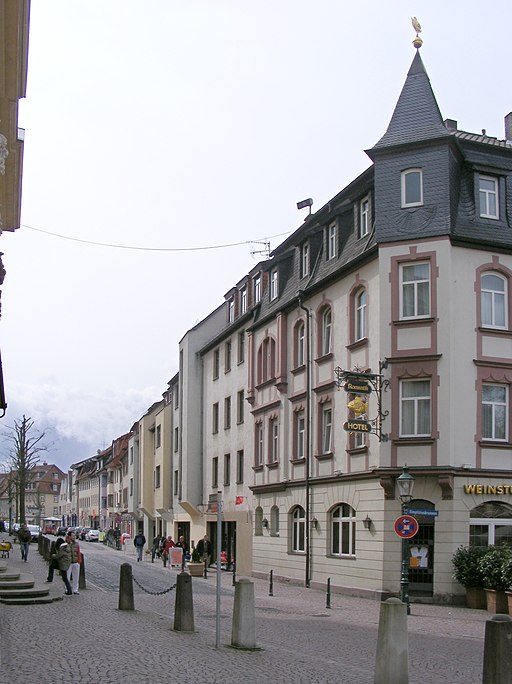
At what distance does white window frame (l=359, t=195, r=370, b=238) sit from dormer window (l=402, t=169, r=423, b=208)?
195cm

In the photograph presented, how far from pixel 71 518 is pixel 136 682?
149387 mm

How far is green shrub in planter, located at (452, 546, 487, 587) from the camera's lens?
26.8m

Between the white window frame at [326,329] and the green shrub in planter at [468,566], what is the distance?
948 centimetres

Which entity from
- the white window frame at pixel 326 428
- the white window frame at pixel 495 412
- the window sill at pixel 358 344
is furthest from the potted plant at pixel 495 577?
the white window frame at pixel 326 428

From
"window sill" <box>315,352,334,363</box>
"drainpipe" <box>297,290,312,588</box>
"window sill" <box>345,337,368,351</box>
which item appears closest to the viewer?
"window sill" <box>345,337,368,351</box>

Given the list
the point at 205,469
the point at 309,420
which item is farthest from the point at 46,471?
the point at 309,420

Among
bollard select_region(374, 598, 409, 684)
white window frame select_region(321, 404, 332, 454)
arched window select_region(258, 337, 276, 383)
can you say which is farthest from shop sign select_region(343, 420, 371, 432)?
bollard select_region(374, 598, 409, 684)

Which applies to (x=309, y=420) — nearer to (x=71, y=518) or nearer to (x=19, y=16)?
(x=19, y=16)

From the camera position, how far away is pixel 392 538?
1135 inches

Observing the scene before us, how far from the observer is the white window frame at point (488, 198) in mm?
30094

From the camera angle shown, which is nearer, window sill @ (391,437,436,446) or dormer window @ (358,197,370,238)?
window sill @ (391,437,436,446)

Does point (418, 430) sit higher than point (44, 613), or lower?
higher

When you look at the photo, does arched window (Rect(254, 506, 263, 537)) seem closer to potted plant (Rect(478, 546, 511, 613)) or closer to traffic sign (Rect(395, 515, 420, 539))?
potted plant (Rect(478, 546, 511, 613))

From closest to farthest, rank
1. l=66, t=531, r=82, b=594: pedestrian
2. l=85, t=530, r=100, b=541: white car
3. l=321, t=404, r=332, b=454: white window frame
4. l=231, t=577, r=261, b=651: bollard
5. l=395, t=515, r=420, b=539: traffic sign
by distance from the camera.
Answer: l=231, t=577, r=261, b=651: bollard → l=395, t=515, r=420, b=539: traffic sign → l=66, t=531, r=82, b=594: pedestrian → l=321, t=404, r=332, b=454: white window frame → l=85, t=530, r=100, b=541: white car
